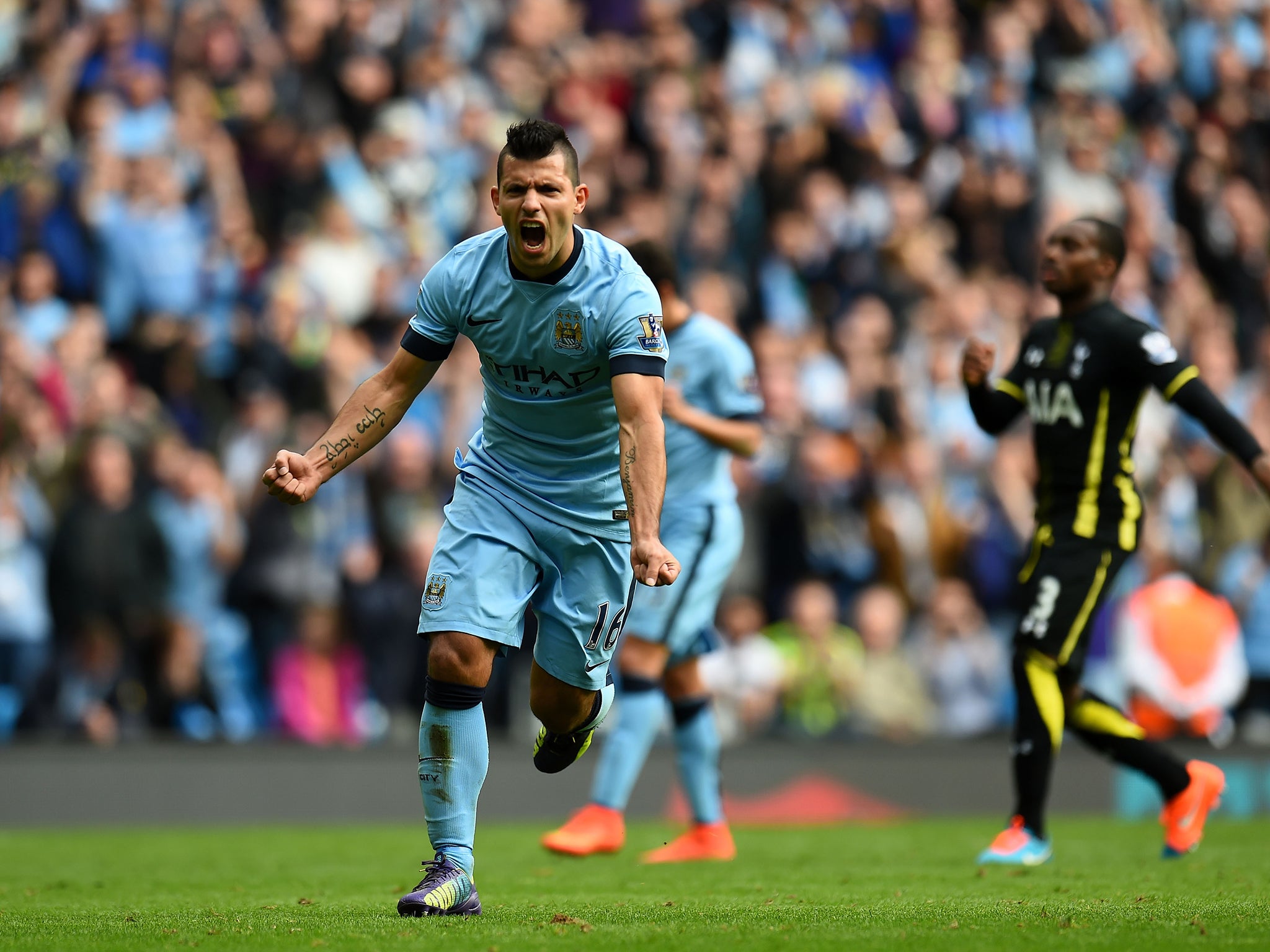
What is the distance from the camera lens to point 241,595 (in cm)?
1201

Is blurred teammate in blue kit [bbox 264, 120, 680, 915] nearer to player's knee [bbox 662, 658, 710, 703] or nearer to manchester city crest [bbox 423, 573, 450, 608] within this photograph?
manchester city crest [bbox 423, 573, 450, 608]

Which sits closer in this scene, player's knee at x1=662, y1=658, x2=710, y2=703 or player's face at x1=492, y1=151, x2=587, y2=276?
player's face at x1=492, y1=151, x2=587, y2=276

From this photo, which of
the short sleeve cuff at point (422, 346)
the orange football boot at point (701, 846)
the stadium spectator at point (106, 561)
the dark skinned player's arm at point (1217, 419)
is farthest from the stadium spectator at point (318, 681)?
the dark skinned player's arm at point (1217, 419)

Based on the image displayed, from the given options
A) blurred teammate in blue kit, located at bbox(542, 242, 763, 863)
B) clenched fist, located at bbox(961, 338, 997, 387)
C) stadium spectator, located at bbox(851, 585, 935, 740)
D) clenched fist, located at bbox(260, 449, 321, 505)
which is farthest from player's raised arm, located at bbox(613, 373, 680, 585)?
stadium spectator, located at bbox(851, 585, 935, 740)

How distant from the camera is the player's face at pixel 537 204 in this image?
217 inches

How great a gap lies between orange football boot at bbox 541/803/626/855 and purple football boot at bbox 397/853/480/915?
2492 mm

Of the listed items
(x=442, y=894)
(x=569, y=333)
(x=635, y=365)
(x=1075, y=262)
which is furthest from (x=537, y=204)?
(x=1075, y=262)

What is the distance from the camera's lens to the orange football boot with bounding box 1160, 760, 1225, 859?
788cm

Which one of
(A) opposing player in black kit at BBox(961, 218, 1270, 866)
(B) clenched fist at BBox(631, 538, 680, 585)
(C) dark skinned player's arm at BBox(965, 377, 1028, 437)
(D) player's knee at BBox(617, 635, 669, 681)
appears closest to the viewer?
(B) clenched fist at BBox(631, 538, 680, 585)

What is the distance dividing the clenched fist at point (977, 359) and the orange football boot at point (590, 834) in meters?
2.63

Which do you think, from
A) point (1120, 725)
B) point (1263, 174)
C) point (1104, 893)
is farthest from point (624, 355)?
point (1263, 174)

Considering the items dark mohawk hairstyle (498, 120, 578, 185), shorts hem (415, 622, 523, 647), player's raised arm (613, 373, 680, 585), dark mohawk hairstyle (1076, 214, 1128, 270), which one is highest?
dark mohawk hairstyle (1076, 214, 1128, 270)

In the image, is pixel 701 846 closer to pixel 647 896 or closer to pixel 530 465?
pixel 647 896

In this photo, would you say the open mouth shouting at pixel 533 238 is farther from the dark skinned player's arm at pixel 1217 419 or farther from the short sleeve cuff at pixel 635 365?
the dark skinned player's arm at pixel 1217 419
